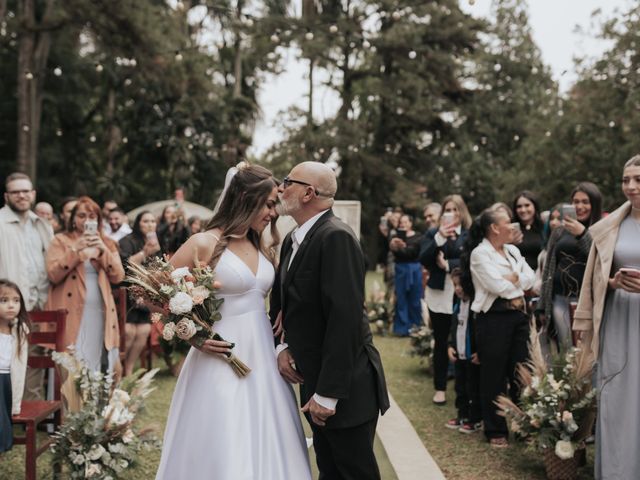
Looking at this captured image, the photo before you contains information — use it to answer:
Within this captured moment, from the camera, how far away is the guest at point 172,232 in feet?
34.1

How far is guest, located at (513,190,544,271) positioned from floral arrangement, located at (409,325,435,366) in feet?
7.93

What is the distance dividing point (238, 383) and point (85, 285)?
3588 millimetres

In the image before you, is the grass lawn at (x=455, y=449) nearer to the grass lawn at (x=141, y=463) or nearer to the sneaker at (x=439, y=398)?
the sneaker at (x=439, y=398)

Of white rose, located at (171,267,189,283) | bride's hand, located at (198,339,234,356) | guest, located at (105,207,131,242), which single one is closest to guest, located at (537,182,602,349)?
bride's hand, located at (198,339,234,356)

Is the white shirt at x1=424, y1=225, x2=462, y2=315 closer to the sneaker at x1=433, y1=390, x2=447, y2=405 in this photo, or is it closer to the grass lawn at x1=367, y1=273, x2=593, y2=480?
the sneaker at x1=433, y1=390, x2=447, y2=405

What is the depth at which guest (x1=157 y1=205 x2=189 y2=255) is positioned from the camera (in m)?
10.4

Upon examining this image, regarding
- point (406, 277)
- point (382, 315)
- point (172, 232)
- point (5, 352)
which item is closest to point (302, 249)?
point (5, 352)

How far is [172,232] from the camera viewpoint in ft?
34.7

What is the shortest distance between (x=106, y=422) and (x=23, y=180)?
108 inches

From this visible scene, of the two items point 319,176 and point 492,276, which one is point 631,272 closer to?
point 492,276

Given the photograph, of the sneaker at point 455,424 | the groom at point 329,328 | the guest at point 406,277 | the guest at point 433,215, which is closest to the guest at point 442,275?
the guest at point 433,215

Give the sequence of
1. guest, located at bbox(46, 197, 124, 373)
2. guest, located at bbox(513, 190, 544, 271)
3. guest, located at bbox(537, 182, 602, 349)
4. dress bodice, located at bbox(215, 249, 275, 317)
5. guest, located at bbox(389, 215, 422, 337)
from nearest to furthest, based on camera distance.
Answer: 1. dress bodice, located at bbox(215, 249, 275, 317)
2. guest, located at bbox(537, 182, 602, 349)
3. guest, located at bbox(46, 197, 124, 373)
4. guest, located at bbox(513, 190, 544, 271)
5. guest, located at bbox(389, 215, 422, 337)

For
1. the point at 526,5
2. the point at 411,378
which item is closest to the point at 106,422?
the point at 411,378

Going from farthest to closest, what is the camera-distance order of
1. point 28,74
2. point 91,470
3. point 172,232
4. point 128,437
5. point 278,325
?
point 28,74
point 172,232
point 128,437
point 91,470
point 278,325
